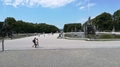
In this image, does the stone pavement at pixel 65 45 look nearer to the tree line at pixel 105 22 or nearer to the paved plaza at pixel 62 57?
the paved plaza at pixel 62 57

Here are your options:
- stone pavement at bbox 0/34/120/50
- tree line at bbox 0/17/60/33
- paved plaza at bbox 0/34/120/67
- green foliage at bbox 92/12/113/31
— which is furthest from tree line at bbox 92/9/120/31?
paved plaza at bbox 0/34/120/67

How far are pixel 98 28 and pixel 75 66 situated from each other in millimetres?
94005

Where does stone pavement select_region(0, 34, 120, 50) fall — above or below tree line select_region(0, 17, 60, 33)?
below

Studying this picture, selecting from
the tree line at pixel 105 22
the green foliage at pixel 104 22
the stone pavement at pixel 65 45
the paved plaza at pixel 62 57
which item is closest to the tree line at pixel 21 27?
the green foliage at pixel 104 22

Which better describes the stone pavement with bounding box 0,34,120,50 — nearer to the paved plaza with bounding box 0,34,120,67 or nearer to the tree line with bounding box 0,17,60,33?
the paved plaza with bounding box 0,34,120,67

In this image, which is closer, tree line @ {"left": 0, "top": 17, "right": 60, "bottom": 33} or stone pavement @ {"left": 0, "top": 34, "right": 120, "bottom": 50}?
stone pavement @ {"left": 0, "top": 34, "right": 120, "bottom": 50}

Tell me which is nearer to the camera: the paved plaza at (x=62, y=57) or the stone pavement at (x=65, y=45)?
the paved plaza at (x=62, y=57)

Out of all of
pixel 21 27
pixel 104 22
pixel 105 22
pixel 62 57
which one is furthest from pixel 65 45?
pixel 104 22

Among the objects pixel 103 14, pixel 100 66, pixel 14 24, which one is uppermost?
pixel 103 14

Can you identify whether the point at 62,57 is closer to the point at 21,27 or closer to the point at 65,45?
the point at 65,45

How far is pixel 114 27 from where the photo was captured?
92875 mm

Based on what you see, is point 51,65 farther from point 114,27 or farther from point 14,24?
point 114,27

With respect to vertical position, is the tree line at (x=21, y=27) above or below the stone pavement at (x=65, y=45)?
above

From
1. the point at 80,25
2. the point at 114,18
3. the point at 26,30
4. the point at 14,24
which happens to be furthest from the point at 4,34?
the point at 80,25
